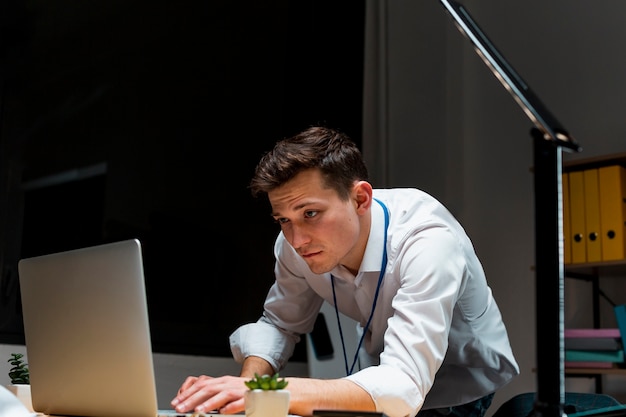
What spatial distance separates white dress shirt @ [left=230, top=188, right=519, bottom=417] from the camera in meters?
1.49

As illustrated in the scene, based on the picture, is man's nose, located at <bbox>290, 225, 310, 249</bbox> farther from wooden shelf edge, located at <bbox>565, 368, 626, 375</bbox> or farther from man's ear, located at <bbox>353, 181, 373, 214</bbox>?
wooden shelf edge, located at <bbox>565, 368, 626, 375</bbox>

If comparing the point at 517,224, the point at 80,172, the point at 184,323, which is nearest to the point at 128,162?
the point at 80,172

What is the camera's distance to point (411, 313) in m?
1.53

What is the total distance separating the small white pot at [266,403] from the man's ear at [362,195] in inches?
30.9

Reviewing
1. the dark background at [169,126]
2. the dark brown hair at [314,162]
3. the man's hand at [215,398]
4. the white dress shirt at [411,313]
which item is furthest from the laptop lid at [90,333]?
the dark background at [169,126]

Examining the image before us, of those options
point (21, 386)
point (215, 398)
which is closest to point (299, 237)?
point (215, 398)

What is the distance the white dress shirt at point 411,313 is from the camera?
1.49 metres

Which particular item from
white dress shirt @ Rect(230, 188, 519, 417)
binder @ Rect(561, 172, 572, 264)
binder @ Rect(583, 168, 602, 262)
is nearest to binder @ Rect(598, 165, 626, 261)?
binder @ Rect(583, 168, 602, 262)

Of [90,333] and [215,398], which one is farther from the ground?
[90,333]

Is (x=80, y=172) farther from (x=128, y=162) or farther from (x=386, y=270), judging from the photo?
(x=386, y=270)

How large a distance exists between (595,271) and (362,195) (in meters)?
1.44

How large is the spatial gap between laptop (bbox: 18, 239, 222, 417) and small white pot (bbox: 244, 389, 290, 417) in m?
0.16

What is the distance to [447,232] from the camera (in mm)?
1711

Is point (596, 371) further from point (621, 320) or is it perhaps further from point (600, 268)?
point (600, 268)
